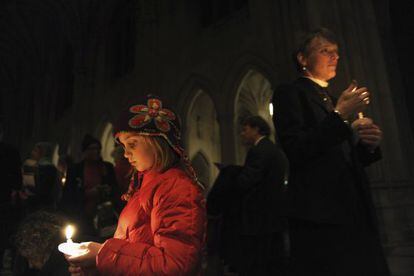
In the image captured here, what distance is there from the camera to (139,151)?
1362mm

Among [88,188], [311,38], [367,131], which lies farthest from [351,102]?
[88,188]

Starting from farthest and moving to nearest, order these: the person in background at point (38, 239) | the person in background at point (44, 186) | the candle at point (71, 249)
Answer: the person in background at point (44, 186), the person in background at point (38, 239), the candle at point (71, 249)

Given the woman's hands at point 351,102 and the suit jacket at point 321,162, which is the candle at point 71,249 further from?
the woman's hands at point 351,102

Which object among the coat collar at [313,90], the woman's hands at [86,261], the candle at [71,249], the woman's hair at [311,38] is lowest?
the woman's hands at [86,261]

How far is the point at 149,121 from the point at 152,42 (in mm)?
8307

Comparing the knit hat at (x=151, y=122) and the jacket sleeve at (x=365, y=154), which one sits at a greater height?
the knit hat at (x=151, y=122)

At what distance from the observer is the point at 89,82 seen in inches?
486

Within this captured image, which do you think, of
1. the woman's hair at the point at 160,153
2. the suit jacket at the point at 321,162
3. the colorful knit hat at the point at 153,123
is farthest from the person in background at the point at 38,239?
the suit jacket at the point at 321,162

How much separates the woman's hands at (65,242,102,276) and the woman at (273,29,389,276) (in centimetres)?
75

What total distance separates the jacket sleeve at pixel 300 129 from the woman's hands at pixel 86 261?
2.74ft

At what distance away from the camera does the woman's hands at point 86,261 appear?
1.11 meters

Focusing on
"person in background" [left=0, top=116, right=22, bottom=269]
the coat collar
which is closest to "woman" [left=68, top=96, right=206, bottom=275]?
the coat collar

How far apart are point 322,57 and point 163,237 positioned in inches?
42.8

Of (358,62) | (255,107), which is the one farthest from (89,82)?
(358,62)
